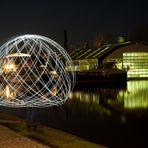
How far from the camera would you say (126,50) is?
58.3m

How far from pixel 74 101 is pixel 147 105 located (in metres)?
4.98

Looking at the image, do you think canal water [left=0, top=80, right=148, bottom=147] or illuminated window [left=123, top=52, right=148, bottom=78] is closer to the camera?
canal water [left=0, top=80, right=148, bottom=147]

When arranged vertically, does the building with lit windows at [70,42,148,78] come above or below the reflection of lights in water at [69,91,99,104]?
above

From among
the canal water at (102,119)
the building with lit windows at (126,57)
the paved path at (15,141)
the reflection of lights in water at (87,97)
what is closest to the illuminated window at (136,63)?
the building with lit windows at (126,57)

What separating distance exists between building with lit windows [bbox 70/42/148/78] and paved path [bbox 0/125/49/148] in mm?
44770

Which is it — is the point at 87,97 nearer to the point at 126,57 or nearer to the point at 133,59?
the point at 126,57

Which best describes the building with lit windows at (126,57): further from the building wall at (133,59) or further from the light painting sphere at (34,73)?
the light painting sphere at (34,73)

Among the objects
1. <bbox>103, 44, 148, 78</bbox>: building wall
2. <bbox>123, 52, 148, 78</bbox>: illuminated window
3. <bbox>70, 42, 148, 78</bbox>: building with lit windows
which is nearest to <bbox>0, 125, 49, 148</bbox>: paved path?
<bbox>70, 42, 148, 78</bbox>: building with lit windows

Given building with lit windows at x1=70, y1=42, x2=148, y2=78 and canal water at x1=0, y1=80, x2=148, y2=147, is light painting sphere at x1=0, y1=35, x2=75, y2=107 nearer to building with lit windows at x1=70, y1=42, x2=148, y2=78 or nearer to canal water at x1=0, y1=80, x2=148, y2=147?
canal water at x1=0, y1=80, x2=148, y2=147

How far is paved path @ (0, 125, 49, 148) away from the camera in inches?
406

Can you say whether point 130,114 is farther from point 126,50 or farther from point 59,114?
point 126,50

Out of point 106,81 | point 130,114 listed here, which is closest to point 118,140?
point 130,114

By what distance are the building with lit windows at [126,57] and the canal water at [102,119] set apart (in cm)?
3038

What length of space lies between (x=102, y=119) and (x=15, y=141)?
842cm
